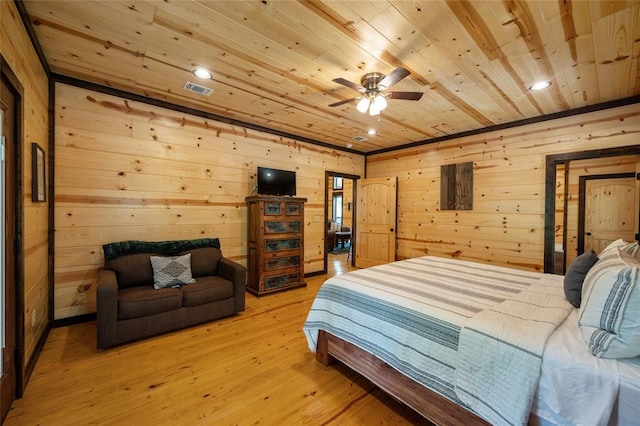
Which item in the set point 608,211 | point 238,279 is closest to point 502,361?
point 238,279

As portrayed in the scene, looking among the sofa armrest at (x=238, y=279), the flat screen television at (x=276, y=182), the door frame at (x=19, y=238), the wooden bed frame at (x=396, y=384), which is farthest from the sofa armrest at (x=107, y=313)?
the flat screen television at (x=276, y=182)

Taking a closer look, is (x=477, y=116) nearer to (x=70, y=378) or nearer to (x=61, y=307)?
(x=70, y=378)

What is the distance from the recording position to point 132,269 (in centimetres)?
297

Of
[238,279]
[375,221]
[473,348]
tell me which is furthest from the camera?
[375,221]

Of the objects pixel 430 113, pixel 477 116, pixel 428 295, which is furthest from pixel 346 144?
pixel 428 295

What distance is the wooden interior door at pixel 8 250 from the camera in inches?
62.4

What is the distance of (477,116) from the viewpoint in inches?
149

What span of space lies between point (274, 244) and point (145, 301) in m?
1.84

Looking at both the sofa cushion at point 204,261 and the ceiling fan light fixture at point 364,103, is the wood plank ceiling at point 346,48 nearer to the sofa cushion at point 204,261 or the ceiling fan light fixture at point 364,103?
the ceiling fan light fixture at point 364,103

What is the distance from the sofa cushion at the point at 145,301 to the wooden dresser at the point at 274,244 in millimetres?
1314

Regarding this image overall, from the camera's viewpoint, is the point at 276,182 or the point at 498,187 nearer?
the point at 498,187

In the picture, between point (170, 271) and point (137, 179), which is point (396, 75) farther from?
point (137, 179)

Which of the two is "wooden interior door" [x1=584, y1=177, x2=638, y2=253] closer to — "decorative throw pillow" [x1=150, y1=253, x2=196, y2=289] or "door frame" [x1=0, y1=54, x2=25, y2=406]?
"decorative throw pillow" [x1=150, y1=253, x2=196, y2=289]

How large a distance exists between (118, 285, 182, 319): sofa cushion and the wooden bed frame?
1.60 m
